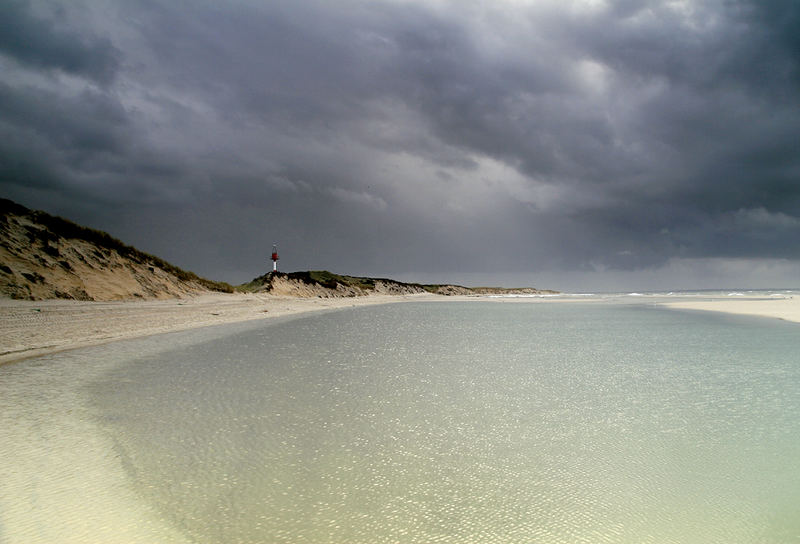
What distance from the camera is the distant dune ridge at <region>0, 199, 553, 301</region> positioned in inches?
1000

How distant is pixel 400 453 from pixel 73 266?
32.4m

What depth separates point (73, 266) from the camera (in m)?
29.0

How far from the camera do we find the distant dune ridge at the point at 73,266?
25.4 metres

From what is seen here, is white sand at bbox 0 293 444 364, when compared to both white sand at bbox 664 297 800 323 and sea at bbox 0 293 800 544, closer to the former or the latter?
sea at bbox 0 293 800 544

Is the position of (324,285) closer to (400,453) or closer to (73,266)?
(73,266)

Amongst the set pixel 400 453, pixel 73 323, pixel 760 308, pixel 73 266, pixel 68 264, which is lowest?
pixel 73 323

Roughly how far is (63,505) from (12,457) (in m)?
1.58

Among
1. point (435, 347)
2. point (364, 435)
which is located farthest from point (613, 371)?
point (364, 435)

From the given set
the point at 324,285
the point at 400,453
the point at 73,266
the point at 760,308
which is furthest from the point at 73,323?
the point at 324,285

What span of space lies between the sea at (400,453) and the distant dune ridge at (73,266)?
2026 centimetres

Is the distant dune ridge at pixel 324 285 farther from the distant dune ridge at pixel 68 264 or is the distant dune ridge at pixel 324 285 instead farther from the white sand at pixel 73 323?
the white sand at pixel 73 323

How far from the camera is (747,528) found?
3184mm

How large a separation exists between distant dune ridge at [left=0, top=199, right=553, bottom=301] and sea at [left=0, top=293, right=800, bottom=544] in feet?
66.5

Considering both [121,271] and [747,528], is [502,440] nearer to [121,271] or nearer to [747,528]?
[747,528]
